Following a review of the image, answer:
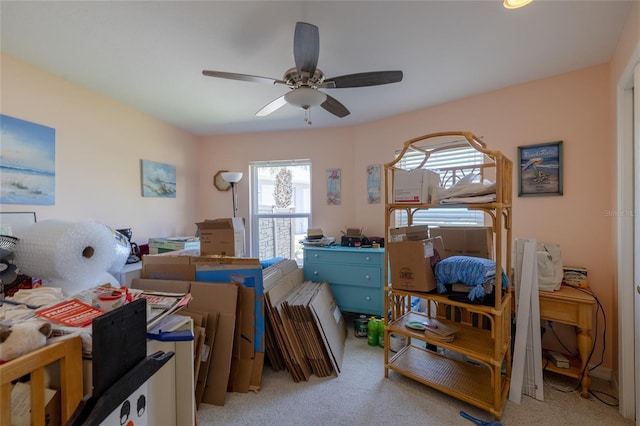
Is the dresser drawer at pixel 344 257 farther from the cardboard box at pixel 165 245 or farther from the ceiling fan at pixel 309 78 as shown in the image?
the ceiling fan at pixel 309 78

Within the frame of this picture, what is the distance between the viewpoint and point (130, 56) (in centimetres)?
191

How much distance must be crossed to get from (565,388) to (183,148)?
4530 millimetres

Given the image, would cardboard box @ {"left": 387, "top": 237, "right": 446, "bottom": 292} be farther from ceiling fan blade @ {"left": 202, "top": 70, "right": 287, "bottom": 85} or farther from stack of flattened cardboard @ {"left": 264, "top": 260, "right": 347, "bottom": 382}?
ceiling fan blade @ {"left": 202, "top": 70, "right": 287, "bottom": 85}

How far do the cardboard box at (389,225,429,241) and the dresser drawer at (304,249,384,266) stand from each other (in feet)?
2.53

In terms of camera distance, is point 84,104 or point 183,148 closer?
point 84,104

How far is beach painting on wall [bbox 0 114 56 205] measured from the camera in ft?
6.25

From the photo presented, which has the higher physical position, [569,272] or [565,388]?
[569,272]

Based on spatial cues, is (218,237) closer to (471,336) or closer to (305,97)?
(305,97)

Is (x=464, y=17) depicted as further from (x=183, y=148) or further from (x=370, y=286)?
(x=183, y=148)

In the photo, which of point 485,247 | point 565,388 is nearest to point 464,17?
point 485,247

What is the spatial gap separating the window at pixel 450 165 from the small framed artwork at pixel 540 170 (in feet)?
1.17

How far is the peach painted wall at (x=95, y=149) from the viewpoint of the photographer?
203cm

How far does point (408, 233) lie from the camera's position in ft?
6.35

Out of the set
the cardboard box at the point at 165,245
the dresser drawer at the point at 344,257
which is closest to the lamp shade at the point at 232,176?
the cardboard box at the point at 165,245
